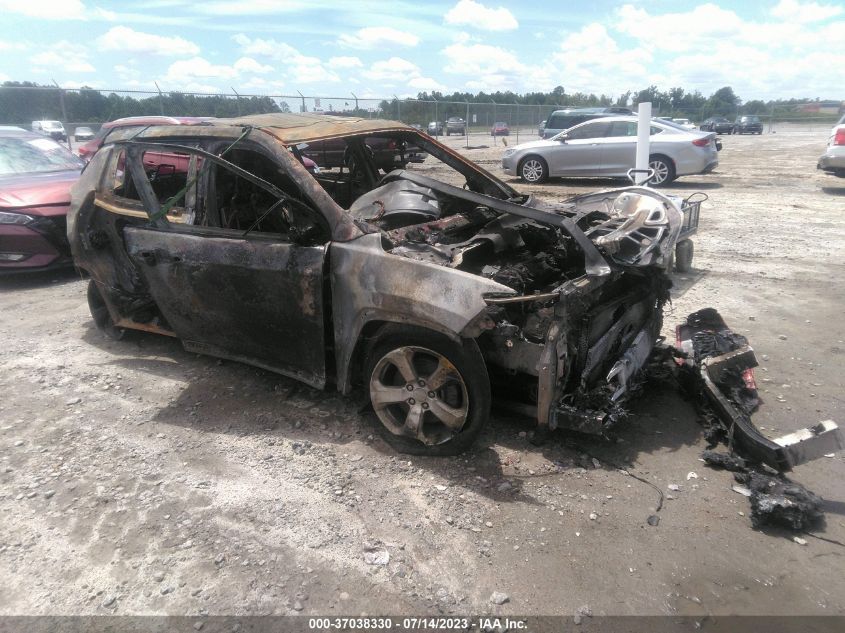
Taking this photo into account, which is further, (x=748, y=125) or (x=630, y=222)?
(x=748, y=125)

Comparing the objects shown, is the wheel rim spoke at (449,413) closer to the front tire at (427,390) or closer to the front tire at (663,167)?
the front tire at (427,390)

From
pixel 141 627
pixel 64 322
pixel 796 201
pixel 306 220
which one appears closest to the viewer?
pixel 141 627

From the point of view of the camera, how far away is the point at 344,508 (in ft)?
9.51

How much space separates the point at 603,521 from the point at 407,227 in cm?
208

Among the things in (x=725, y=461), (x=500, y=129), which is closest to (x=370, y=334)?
(x=725, y=461)

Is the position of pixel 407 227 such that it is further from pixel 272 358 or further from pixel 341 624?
pixel 341 624

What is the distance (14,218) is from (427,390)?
18.7ft

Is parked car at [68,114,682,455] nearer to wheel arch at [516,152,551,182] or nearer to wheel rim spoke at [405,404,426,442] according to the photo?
→ wheel rim spoke at [405,404,426,442]

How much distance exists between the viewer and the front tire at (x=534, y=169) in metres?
14.7

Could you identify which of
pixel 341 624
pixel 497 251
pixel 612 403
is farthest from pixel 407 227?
pixel 341 624

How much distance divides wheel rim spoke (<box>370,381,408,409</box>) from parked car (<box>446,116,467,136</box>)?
1065 inches

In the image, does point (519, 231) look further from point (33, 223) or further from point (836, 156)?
point (836, 156)

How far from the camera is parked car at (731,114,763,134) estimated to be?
129 feet

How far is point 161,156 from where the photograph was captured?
598 cm
